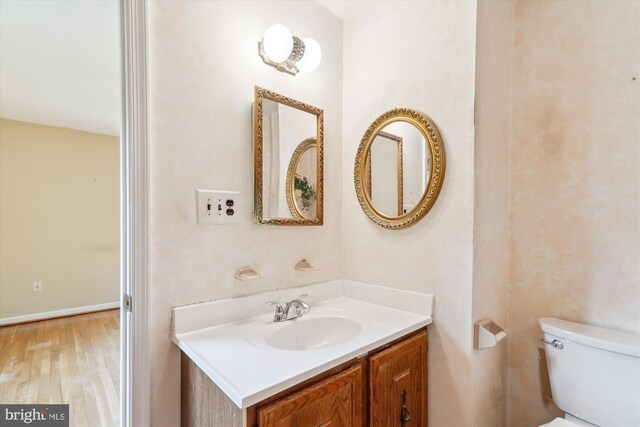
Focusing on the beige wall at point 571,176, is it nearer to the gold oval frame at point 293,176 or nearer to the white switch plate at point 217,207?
the gold oval frame at point 293,176

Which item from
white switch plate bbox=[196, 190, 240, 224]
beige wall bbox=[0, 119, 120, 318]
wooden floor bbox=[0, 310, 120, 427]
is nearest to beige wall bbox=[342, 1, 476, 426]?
white switch plate bbox=[196, 190, 240, 224]

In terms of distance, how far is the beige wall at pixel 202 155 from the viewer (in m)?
1.02

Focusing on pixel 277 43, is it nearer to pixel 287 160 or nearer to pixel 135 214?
pixel 287 160

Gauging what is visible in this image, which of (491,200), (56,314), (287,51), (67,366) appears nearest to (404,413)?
(491,200)

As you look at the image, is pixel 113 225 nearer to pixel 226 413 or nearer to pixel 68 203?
pixel 68 203

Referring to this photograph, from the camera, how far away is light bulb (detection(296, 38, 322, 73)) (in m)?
1.40

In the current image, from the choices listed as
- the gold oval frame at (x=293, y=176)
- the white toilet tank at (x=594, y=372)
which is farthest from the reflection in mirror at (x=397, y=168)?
the white toilet tank at (x=594, y=372)

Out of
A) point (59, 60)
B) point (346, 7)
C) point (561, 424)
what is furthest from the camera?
point (59, 60)

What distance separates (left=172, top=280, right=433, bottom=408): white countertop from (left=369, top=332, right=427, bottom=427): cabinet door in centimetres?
7

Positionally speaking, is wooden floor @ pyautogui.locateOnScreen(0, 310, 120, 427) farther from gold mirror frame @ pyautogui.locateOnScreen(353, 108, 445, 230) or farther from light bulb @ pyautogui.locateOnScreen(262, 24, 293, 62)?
light bulb @ pyautogui.locateOnScreen(262, 24, 293, 62)

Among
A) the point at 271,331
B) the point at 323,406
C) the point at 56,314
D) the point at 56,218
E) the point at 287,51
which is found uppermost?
the point at 287,51

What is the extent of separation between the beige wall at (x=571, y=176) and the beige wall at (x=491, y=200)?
67mm

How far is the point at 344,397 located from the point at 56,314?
447cm

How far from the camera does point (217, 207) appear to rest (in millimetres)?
1148
